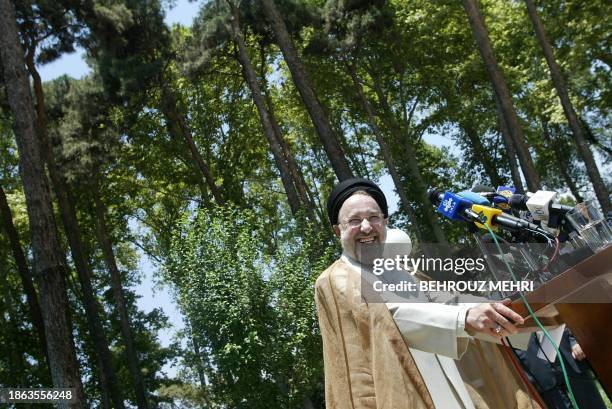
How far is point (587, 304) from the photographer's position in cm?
261

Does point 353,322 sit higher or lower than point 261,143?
lower

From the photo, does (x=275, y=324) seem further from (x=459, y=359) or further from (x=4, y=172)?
(x=4, y=172)

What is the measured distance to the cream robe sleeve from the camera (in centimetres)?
292

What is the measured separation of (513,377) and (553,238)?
63cm

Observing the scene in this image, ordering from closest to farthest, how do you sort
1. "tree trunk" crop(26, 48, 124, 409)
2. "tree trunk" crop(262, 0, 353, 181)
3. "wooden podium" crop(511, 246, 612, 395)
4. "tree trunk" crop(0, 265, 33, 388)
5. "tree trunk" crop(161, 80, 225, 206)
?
"wooden podium" crop(511, 246, 612, 395)
"tree trunk" crop(262, 0, 353, 181)
"tree trunk" crop(26, 48, 124, 409)
"tree trunk" crop(0, 265, 33, 388)
"tree trunk" crop(161, 80, 225, 206)

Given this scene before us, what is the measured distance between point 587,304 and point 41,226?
10.9 m

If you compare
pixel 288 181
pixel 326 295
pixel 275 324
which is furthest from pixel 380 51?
pixel 326 295

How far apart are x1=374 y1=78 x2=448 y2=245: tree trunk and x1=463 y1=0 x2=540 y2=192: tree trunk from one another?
12048mm

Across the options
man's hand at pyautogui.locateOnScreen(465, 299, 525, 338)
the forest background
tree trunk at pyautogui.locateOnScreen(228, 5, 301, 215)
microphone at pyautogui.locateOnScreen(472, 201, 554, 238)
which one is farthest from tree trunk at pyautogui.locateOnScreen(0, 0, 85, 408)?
man's hand at pyautogui.locateOnScreen(465, 299, 525, 338)

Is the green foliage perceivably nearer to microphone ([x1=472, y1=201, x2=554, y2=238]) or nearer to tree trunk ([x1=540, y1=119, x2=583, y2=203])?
microphone ([x1=472, y1=201, x2=554, y2=238])

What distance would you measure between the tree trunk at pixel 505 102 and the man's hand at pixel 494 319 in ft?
45.2

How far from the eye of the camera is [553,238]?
9.29 feet

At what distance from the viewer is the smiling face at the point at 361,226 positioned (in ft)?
11.2

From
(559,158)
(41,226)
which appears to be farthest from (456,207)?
(559,158)
